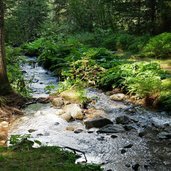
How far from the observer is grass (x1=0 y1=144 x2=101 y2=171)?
582cm

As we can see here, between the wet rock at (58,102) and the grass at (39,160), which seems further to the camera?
the wet rock at (58,102)

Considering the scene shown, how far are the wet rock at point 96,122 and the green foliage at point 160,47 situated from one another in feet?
33.3

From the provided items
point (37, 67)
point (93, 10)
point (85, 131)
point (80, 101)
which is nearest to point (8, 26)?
point (93, 10)

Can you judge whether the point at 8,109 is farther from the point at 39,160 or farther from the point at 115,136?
the point at 39,160

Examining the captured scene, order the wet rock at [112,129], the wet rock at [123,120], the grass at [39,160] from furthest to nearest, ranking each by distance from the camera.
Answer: the wet rock at [123,120] → the wet rock at [112,129] → the grass at [39,160]

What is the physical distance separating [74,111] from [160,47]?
10262mm

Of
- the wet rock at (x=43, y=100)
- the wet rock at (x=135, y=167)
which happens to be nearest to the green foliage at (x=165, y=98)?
the wet rock at (x=43, y=100)

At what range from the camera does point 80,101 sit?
11031mm

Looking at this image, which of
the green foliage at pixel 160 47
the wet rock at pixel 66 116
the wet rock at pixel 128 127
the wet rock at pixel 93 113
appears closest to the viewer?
the wet rock at pixel 128 127

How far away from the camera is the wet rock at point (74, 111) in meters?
9.95

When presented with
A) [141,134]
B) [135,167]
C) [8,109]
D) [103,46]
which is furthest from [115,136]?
[103,46]

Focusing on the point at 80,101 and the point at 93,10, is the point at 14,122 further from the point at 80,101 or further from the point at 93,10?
the point at 93,10

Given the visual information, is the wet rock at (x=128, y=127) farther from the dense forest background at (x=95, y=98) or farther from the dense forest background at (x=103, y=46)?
the dense forest background at (x=103, y=46)

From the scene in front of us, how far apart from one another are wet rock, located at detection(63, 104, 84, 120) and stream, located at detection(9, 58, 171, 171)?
303mm
